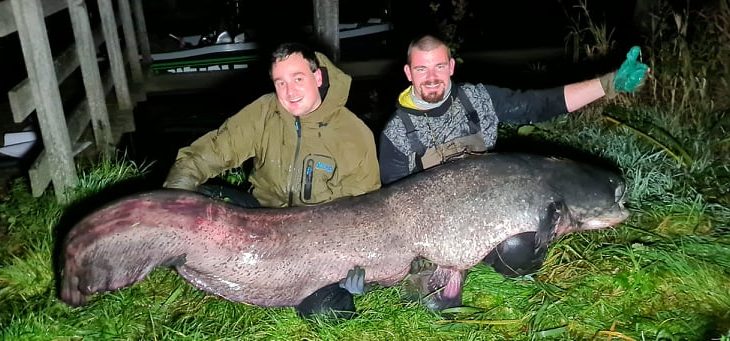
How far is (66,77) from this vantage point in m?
6.36

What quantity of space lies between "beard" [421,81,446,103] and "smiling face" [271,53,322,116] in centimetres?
63

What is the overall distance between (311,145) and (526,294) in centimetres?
153

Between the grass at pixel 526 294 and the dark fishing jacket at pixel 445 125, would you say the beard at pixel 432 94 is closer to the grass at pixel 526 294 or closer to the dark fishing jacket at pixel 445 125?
the dark fishing jacket at pixel 445 125

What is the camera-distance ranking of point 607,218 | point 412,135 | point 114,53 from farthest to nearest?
point 114,53
point 412,135
point 607,218

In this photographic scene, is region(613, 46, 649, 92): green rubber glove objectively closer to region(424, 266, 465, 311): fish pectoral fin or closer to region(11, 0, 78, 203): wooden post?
region(424, 266, 465, 311): fish pectoral fin

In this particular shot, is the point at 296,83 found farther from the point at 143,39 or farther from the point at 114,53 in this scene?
the point at 143,39

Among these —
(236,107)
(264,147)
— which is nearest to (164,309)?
(264,147)

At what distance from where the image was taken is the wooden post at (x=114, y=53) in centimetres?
735

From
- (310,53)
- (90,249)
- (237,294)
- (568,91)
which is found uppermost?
(310,53)

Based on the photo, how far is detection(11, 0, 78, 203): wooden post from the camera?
14.6ft

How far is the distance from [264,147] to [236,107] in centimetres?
443

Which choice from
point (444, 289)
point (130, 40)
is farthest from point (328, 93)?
point (130, 40)

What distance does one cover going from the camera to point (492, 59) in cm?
843

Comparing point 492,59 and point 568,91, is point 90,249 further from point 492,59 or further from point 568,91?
point 492,59
